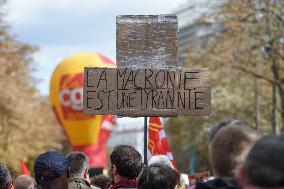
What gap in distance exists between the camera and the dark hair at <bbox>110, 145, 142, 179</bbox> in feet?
18.8

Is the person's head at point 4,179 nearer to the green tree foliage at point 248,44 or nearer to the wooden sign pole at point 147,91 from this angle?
the wooden sign pole at point 147,91

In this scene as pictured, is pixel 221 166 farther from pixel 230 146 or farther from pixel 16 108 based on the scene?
pixel 16 108

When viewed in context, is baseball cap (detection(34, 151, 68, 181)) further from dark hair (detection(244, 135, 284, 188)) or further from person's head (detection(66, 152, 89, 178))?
dark hair (detection(244, 135, 284, 188))

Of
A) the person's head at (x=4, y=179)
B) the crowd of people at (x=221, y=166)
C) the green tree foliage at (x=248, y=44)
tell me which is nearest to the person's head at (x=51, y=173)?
the crowd of people at (x=221, y=166)

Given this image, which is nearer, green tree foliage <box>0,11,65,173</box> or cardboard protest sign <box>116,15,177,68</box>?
cardboard protest sign <box>116,15,177,68</box>

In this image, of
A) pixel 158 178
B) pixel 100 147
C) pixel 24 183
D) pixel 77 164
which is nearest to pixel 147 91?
pixel 77 164

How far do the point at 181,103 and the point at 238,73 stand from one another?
80.2 ft

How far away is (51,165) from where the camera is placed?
5230 millimetres

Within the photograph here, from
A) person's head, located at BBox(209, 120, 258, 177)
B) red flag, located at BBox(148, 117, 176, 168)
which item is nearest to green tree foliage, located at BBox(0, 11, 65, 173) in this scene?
red flag, located at BBox(148, 117, 176, 168)

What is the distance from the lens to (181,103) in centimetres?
708

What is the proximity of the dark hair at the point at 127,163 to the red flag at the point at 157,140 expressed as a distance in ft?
9.37

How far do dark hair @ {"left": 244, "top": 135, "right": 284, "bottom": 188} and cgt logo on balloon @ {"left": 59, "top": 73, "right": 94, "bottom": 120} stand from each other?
1451 inches

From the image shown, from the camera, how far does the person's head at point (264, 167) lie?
2916 millimetres

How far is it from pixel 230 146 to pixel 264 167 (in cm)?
70
